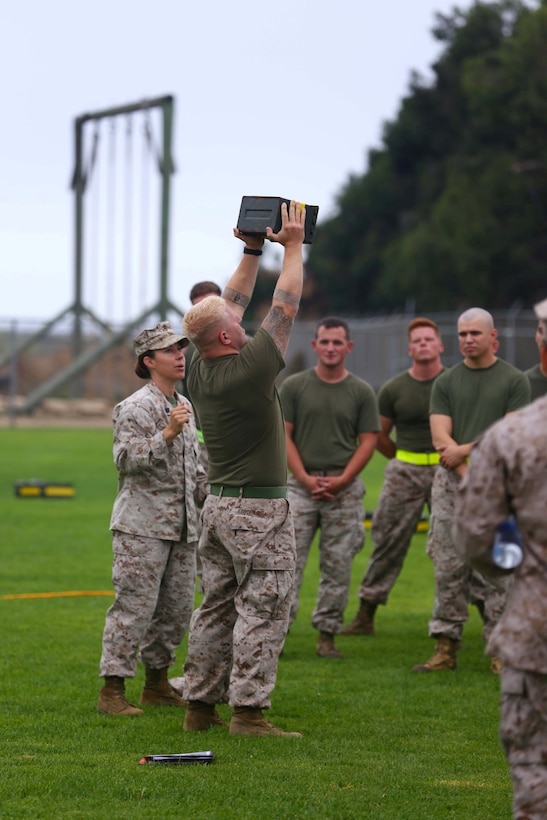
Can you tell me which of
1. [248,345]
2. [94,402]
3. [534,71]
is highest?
[534,71]

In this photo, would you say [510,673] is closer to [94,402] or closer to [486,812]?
[486,812]

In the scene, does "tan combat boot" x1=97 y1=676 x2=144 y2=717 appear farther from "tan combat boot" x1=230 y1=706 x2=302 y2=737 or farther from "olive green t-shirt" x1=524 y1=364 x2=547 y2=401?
"olive green t-shirt" x1=524 y1=364 x2=547 y2=401

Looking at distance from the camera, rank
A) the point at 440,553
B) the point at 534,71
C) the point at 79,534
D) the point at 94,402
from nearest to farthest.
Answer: the point at 440,553 < the point at 79,534 < the point at 94,402 < the point at 534,71

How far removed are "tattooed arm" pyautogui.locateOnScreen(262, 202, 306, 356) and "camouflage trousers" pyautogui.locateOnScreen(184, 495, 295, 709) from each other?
86cm

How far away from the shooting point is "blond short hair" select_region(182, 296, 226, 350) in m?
6.23

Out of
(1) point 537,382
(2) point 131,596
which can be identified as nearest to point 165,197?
(1) point 537,382

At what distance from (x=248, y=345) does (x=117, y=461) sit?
49.0 inches

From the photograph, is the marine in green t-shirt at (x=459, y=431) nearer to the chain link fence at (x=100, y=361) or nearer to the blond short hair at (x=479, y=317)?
the blond short hair at (x=479, y=317)

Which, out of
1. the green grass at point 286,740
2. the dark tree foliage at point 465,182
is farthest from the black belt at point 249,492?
the dark tree foliage at point 465,182

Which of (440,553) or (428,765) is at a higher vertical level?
(440,553)

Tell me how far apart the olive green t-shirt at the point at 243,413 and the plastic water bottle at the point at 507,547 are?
2.38 m

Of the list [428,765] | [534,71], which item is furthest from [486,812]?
[534,71]

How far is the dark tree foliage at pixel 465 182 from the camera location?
157 feet

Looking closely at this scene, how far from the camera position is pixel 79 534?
15047mm
